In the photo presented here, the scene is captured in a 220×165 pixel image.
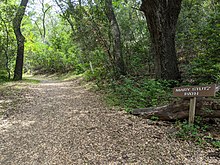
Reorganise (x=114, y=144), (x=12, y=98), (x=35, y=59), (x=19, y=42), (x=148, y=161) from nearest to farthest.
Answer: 1. (x=148, y=161)
2. (x=114, y=144)
3. (x=12, y=98)
4. (x=19, y=42)
5. (x=35, y=59)

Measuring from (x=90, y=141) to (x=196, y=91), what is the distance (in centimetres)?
230

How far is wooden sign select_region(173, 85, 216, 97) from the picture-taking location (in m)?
3.58

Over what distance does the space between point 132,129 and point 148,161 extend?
1.20m

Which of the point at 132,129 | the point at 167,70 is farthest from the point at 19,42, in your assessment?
the point at 132,129

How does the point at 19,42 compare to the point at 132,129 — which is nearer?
the point at 132,129

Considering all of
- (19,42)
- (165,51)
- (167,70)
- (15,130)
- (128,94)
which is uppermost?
(19,42)

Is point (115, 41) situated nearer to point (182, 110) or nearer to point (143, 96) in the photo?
point (143, 96)

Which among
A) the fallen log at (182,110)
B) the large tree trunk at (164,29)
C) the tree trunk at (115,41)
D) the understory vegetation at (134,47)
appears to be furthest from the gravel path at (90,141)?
the tree trunk at (115,41)

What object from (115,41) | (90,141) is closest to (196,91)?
(90,141)

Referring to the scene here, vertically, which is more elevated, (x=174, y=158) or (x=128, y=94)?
(x=128, y=94)

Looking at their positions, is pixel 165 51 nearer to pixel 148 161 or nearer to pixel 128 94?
pixel 128 94

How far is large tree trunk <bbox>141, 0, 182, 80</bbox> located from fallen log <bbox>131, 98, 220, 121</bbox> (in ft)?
8.31

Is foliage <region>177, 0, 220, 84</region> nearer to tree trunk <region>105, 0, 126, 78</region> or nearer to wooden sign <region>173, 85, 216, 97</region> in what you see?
wooden sign <region>173, 85, 216, 97</region>

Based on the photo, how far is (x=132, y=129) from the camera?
14.0 feet
